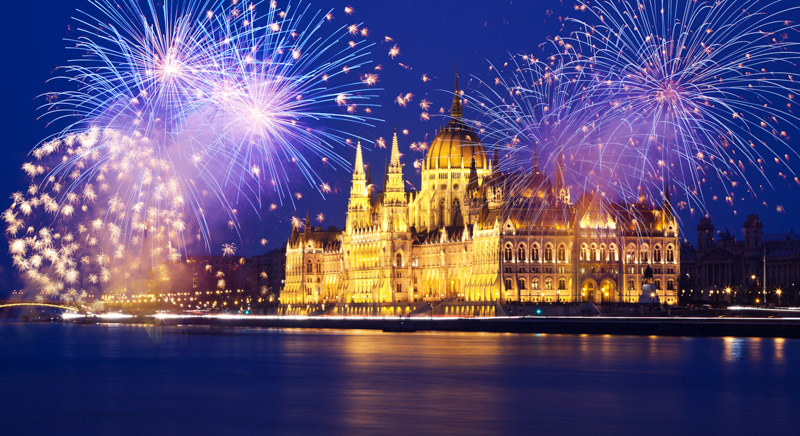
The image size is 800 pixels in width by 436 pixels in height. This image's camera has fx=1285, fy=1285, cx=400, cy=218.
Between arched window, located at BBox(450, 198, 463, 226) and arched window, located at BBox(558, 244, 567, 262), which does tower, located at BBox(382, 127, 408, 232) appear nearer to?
arched window, located at BBox(450, 198, 463, 226)

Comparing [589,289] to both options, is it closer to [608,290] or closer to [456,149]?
[608,290]

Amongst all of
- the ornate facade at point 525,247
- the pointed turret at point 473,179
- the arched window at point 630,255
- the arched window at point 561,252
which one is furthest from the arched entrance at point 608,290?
the pointed turret at point 473,179

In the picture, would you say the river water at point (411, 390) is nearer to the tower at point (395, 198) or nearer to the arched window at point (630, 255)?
the arched window at point (630, 255)

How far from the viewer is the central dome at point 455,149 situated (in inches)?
7367

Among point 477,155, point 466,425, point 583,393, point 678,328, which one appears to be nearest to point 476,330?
point 678,328

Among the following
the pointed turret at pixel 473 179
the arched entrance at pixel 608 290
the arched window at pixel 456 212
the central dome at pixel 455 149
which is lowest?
the arched entrance at pixel 608 290

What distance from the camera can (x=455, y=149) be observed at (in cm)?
18750

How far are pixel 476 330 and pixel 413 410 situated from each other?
8745 cm

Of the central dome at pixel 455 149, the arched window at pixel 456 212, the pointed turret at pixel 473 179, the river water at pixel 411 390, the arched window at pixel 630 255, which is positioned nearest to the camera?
the river water at pixel 411 390

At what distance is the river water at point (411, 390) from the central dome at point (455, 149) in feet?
290

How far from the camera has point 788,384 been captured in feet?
209

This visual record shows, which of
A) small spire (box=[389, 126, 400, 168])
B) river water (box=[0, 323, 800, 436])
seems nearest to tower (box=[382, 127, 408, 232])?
small spire (box=[389, 126, 400, 168])

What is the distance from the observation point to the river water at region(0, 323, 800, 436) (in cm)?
4719

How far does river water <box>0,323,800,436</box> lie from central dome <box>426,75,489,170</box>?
88.4 m
